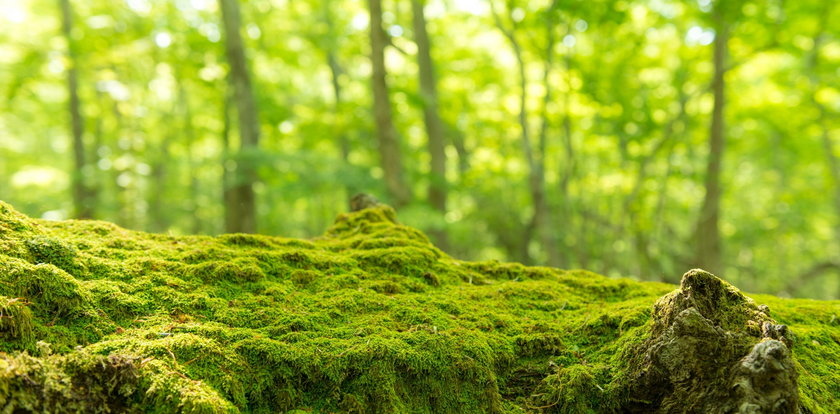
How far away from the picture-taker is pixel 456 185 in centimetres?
1123

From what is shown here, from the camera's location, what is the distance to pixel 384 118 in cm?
926

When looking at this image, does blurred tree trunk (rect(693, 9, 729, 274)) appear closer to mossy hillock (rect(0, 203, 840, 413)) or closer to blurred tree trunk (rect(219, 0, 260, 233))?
mossy hillock (rect(0, 203, 840, 413))

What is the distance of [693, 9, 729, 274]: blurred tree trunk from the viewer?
30.8 ft

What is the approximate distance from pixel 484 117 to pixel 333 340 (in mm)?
12855

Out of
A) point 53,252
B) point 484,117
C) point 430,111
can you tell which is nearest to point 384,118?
point 430,111

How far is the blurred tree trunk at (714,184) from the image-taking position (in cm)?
940

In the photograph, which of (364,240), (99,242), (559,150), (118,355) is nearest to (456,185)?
(559,150)

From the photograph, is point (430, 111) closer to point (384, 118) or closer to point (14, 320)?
point (384, 118)

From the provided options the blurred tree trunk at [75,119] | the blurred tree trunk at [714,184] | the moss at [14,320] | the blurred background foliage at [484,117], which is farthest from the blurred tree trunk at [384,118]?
the blurred tree trunk at [75,119]

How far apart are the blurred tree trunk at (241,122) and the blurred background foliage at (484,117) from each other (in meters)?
0.06

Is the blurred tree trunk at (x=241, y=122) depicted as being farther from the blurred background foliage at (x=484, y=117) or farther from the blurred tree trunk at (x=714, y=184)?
the blurred tree trunk at (x=714, y=184)

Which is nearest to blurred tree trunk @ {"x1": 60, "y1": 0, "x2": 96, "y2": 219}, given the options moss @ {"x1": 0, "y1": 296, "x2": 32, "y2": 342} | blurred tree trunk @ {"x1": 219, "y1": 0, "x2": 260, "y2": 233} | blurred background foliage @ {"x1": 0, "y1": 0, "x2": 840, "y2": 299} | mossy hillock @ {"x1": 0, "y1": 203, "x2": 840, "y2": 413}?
blurred background foliage @ {"x1": 0, "y1": 0, "x2": 840, "y2": 299}

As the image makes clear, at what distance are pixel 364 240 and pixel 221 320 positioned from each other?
133 centimetres

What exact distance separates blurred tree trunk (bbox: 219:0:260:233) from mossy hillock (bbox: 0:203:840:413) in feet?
23.6
